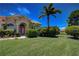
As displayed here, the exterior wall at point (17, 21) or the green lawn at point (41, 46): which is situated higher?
the exterior wall at point (17, 21)

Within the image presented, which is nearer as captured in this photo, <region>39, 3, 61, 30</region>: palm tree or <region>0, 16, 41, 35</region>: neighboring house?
<region>39, 3, 61, 30</region>: palm tree

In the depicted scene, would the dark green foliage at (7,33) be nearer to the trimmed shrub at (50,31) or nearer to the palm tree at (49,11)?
the trimmed shrub at (50,31)

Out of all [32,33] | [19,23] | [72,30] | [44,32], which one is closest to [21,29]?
[19,23]

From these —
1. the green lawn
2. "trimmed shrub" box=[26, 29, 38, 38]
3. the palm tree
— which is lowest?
the green lawn

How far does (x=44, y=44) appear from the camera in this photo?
24109 mm

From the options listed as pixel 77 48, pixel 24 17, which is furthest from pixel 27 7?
pixel 77 48

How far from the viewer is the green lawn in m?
24.0

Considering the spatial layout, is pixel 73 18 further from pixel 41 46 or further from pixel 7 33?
pixel 7 33

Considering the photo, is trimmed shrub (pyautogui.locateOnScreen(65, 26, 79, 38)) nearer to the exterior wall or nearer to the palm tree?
A: the palm tree

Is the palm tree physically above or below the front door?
above

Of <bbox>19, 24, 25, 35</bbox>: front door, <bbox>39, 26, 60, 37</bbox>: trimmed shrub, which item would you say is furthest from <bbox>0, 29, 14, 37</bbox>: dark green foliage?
<bbox>39, 26, 60, 37</bbox>: trimmed shrub

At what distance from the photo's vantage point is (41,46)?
2409 cm

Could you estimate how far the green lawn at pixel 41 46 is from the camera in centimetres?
2398

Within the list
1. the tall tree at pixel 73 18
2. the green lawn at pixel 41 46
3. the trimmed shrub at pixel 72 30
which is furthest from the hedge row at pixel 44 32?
the tall tree at pixel 73 18
